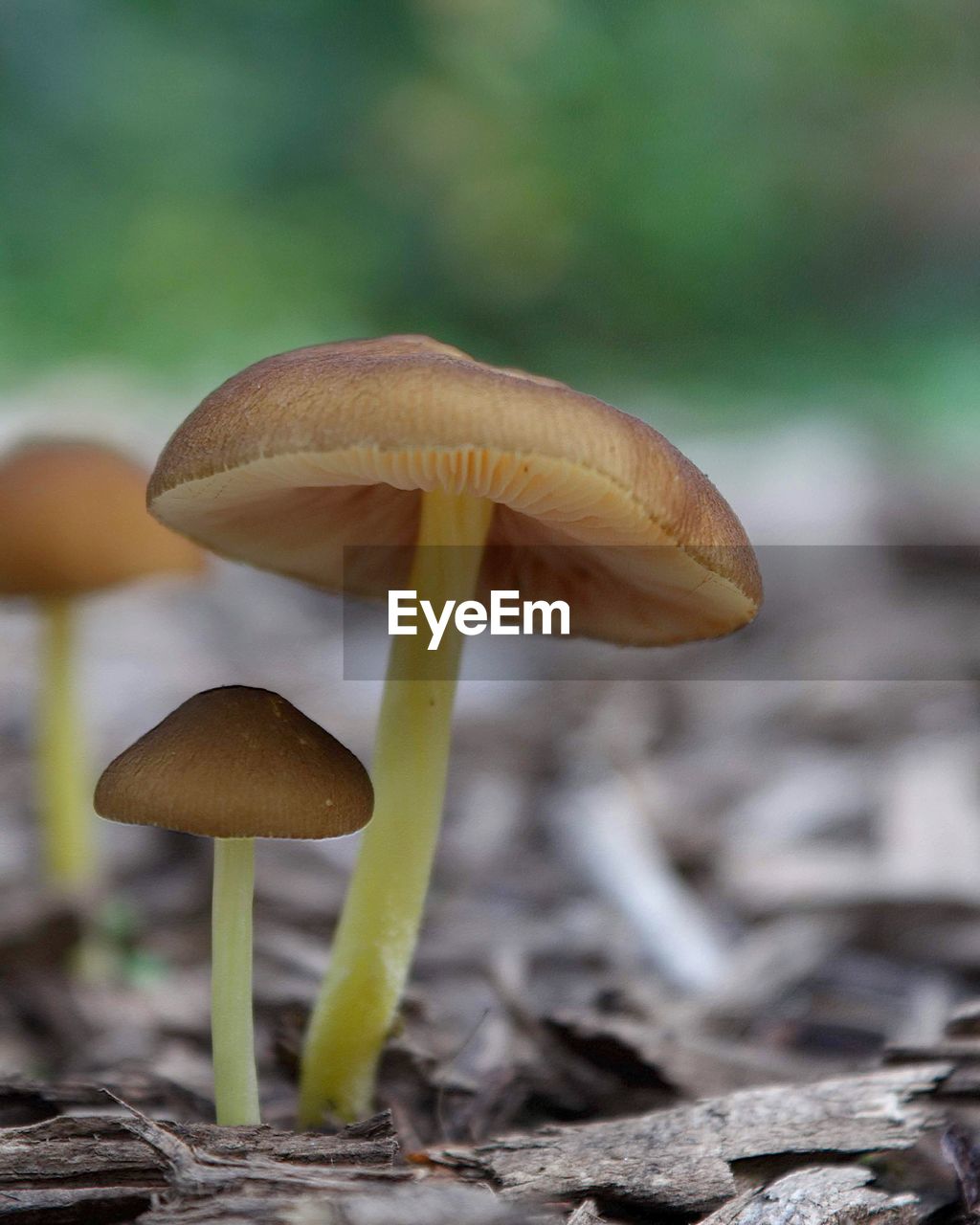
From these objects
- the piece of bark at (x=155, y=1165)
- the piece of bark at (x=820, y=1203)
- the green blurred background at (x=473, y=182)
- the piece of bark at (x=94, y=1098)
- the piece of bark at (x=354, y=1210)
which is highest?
the green blurred background at (x=473, y=182)

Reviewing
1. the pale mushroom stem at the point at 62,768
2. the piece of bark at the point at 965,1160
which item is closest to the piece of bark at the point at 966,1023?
the piece of bark at the point at 965,1160

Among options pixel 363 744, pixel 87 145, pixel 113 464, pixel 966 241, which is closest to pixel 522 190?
pixel 87 145

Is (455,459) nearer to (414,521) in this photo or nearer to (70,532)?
(414,521)

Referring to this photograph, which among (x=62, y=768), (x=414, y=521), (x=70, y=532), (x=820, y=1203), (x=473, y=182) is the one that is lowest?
(x=820, y=1203)

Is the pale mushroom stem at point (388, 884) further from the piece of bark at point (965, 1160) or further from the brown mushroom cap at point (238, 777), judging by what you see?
the piece of bark at point (965, 1160)

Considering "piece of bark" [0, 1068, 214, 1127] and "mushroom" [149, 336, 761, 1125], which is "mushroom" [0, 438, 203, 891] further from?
"piece of bark" [0, 1068, 214, 1127]

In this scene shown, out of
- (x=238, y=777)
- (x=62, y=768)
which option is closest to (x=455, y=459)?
(x=238, y=777)

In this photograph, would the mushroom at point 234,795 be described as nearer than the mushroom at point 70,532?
Yes
